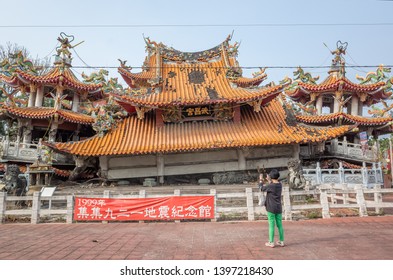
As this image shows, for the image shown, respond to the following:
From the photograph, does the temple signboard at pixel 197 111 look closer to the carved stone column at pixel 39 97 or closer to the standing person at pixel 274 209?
the standing person at pixel 274 209

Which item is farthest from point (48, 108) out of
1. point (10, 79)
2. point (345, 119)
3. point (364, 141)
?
point (364, 141)

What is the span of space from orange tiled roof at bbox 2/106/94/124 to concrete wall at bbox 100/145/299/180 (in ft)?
19.7

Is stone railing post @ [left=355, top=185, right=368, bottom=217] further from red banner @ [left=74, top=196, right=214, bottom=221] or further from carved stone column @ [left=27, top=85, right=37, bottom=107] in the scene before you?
carved stone column @ [left=27, top=85, right=37, bottom=107]

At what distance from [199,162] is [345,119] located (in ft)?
34.7

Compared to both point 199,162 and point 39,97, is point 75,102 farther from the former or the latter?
point 199,162

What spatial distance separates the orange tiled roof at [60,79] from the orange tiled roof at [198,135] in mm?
6468

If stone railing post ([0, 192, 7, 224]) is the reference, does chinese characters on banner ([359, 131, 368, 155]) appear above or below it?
above

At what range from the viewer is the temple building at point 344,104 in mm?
16188

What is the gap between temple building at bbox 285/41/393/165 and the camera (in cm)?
1619

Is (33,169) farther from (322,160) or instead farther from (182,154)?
(322,160)

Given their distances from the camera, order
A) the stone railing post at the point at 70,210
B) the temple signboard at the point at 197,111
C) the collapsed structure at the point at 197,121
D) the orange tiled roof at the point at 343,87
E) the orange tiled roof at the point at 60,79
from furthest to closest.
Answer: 1. the orange tiled roof at the point at 343,87
2. the orange tiled roof at the point at 60,79
3. the temple signboard at the point at 197,111
4. the collapsed structure at the point at 197,121
5. the stone railing post at the point at 70,210

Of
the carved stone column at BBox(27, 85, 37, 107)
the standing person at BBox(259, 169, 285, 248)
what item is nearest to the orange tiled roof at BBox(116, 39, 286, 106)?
the carved stone column at BBox(27, 85, 37, 107)

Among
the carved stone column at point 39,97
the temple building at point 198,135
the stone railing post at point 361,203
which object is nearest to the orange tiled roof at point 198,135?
the temple building at point 198,135

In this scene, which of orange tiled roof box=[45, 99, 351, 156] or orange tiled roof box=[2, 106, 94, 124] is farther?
orange tiled roof box=[2, 106, 94, 124]
